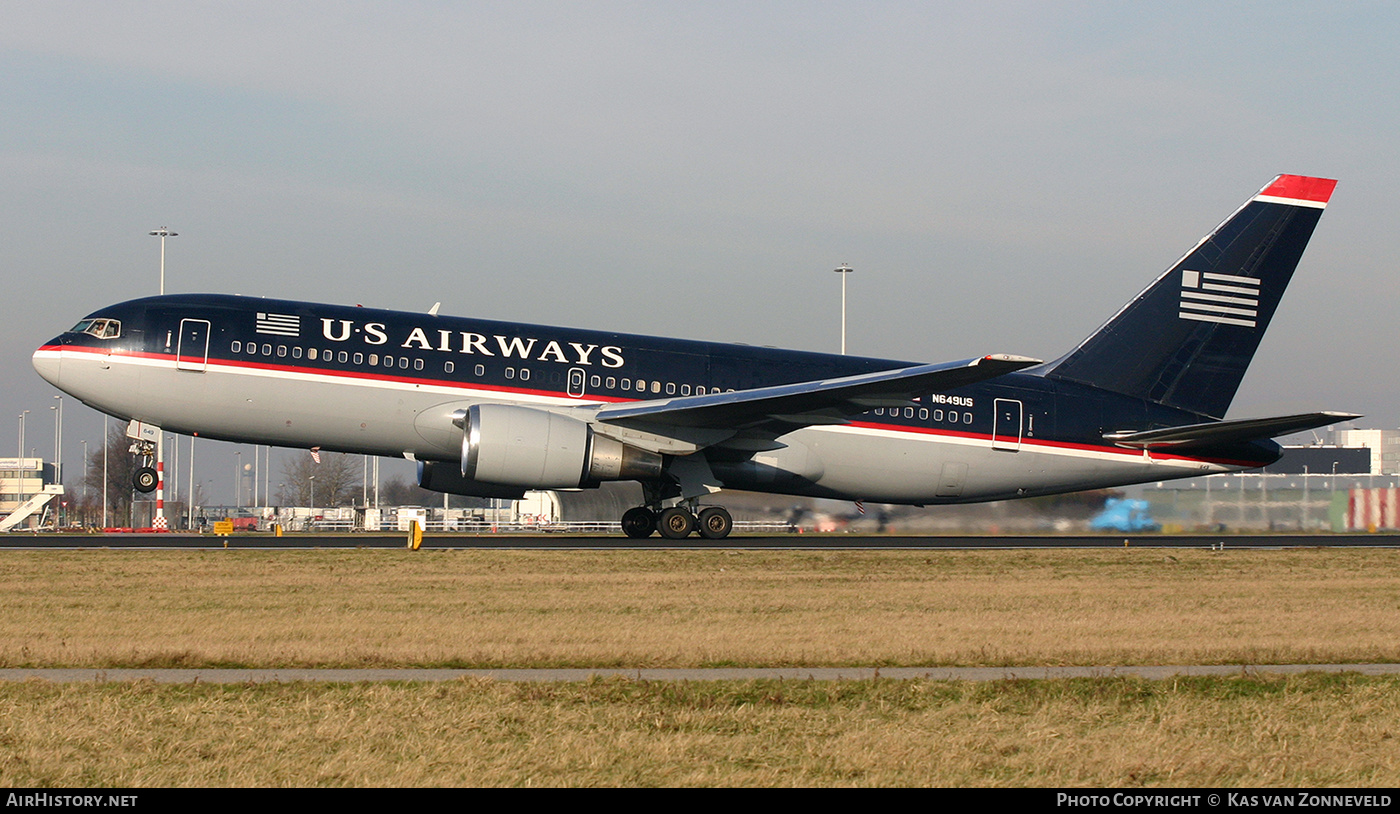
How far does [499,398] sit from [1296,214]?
2168 cm

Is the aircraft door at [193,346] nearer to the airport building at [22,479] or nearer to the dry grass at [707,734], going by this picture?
the dry grass at [707,734]

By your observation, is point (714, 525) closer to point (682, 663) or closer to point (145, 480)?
point (145, 480)

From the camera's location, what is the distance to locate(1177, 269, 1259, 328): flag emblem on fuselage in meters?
36.0

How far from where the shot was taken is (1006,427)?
34750 mm

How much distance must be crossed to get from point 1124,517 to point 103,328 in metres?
28.7

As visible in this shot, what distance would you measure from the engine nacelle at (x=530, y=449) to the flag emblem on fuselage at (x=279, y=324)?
14.3 ft

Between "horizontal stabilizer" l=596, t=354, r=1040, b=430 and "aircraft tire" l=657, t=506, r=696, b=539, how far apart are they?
261cm

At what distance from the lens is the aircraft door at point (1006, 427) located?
114 feet

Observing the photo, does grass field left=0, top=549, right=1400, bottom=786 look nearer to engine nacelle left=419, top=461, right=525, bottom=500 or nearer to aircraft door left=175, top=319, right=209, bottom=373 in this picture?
aircraft door left=175, top=319, right=209, bottom=373

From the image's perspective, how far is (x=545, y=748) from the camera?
9.02m

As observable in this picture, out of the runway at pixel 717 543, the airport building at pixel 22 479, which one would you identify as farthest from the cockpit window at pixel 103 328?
the airport building at pixel 22 479

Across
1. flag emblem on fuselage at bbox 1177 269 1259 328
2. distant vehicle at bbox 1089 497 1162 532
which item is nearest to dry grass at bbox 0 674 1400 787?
flag emblem on fuselage at bbox 1177 269 1259 328

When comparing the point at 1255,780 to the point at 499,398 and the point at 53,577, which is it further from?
the point at 499,398

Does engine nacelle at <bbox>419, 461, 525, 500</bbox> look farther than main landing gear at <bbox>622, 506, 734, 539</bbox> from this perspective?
No
